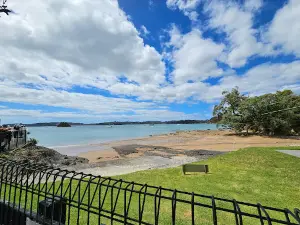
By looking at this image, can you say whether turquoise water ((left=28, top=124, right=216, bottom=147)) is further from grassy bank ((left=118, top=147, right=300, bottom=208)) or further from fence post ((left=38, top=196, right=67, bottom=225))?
fence post ((left=38, top=196, right=67, bottom=225))

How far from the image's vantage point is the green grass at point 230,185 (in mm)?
6359

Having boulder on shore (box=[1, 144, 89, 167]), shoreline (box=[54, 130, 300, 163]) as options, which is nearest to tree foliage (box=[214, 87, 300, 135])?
shoreline (box=[54, 130, 300, 163])

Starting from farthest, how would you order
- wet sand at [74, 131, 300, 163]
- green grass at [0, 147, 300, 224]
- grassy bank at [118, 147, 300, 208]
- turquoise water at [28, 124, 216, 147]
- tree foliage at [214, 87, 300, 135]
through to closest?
turquoise water at [28, 124, 216, 147]
tree foliage at [214, 87, 300, 135]
wet sand at [74, 131, 300, 163]
grassy bank at [118, 147, 300, 208]
green grass at [0, 147, 300, 224]

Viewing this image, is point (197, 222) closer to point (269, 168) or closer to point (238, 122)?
point (269, 168)

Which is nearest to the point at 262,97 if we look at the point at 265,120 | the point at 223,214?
the point at 265,120

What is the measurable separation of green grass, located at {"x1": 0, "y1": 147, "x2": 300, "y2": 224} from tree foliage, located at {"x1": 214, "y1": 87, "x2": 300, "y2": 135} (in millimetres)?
28878

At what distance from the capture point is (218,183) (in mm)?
9555

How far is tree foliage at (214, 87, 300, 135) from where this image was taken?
4031 cm

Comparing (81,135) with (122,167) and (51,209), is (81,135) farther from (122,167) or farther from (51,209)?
(51,209)

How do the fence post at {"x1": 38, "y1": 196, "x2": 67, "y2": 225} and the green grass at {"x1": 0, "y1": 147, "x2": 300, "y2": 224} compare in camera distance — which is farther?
the green grass at {"x1": 0, "y1": 147, "x2": 300, "y2": 224}

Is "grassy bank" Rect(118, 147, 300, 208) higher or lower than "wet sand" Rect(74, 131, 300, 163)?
higher

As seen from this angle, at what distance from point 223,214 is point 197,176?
15.0 ft

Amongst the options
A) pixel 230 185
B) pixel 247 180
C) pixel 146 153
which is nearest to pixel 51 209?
pixel 230 185

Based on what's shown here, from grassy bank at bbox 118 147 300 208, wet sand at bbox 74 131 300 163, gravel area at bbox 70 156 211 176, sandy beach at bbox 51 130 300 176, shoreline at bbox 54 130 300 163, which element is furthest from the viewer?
shoreline at bbox 54 130 300 163
